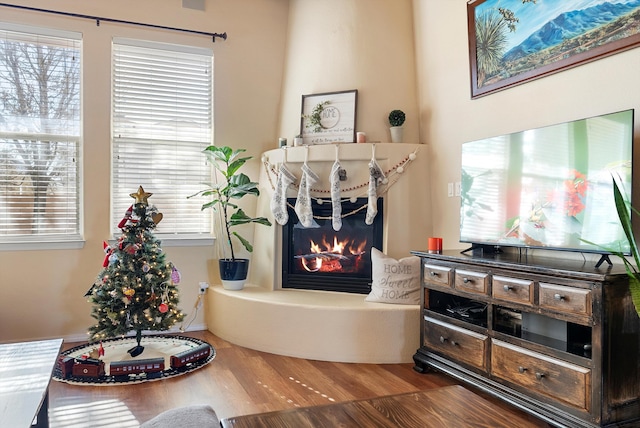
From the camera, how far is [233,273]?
4.14 meters

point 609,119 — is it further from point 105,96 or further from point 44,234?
point 44,234

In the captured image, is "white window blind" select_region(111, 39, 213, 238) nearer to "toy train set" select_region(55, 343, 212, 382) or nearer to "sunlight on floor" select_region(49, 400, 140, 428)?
"toy train set" select_region(55, 343, 212, 382)

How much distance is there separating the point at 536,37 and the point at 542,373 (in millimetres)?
1975

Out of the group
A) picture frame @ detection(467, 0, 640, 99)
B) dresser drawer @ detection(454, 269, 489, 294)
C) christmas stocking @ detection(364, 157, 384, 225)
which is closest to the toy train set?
christmas stocking @ detection(364, 157, 384, 225)

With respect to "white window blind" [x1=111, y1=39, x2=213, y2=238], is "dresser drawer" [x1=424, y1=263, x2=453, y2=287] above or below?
below

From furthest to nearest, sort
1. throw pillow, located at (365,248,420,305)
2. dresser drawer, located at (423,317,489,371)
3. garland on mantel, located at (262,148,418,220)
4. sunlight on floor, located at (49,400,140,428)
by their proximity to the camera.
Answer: garland on mantel, located at (262,148,418,220), throw pillow, located at (365,248,420,305), dresser drawer, located at (423,317,489,371), sunlight on floor, located at (49,400,140,428)

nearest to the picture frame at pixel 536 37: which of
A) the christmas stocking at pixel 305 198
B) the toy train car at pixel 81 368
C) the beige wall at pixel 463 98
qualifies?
the beige wall at pixel 463 98

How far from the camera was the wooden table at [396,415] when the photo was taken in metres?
1.51

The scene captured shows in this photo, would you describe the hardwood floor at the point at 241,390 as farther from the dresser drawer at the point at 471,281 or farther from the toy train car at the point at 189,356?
the dresser drawer at the point at 471,281

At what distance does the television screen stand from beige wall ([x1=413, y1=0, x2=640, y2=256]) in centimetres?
22

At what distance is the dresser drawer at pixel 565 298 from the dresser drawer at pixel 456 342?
0.50 metres

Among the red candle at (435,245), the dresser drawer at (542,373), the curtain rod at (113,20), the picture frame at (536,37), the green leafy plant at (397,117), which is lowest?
the dresser drawer at (542,373)

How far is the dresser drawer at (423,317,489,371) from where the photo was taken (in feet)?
9.03

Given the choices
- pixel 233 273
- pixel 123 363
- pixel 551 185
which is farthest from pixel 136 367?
pixel 551 185
